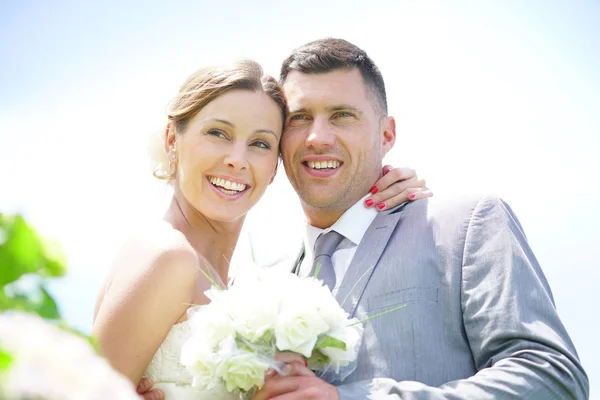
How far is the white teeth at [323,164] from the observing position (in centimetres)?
586

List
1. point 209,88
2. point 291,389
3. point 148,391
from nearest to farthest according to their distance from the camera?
point 291,389, point 148,391, point 209,88

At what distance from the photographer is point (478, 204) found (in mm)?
4754

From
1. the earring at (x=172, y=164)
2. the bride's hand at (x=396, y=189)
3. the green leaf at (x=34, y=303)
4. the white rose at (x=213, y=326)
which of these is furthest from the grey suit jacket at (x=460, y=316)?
the green leaf at (x=34, y=303)

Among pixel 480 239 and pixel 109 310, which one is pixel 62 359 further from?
pixel 480 239

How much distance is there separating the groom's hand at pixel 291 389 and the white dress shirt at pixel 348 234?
4.66 feet

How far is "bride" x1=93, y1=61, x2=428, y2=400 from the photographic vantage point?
4043 mm

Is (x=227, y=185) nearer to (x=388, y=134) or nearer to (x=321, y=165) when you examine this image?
(x=321, y=165)

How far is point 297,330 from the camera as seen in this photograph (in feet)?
10.5

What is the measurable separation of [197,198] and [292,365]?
211 centimetres

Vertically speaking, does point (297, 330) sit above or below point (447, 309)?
above

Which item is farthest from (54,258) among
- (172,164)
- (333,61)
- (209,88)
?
(333,61)

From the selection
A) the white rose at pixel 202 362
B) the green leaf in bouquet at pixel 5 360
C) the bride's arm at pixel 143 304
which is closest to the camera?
the green leaf in bouquet at pixel 5 360

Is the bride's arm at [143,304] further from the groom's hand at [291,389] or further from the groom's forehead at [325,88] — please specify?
the groom's forehead at [325,88]

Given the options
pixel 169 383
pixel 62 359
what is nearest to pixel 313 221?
pixel 169 383
